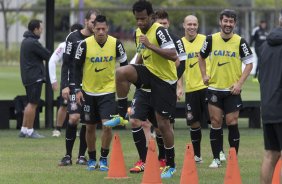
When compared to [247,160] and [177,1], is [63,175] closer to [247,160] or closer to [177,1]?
[247,160]

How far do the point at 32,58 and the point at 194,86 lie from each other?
4807mm

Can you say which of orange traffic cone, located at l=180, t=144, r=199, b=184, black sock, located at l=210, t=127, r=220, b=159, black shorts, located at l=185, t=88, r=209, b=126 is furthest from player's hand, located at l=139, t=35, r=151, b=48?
black shorts, located at l=185, t=88, r=209, b=126

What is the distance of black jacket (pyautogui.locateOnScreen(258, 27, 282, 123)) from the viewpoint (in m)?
9.29

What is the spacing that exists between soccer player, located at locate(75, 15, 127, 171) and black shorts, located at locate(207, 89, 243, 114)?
4.57 feet

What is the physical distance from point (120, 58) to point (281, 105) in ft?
11.7

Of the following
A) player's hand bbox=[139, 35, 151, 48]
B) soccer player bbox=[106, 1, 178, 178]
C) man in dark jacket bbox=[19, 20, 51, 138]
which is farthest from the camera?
man in dark jacket bbox=[19, 20, 51, 138]

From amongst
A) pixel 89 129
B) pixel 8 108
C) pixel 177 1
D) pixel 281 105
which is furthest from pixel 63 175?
pixel 177 1

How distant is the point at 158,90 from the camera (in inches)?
455

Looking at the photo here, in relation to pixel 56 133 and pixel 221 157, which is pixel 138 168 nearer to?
pixel 221 157

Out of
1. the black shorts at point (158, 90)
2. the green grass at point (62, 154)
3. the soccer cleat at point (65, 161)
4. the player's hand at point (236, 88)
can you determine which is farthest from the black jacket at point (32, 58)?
the black shorts at point (158, 90)

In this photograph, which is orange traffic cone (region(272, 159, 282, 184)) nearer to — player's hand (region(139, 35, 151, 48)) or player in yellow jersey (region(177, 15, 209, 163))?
player's hand (region(139, 35, 151, 48))

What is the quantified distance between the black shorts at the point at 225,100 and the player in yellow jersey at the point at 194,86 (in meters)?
0.78

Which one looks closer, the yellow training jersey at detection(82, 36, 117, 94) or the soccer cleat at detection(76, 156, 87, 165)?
the yellow training jersey at detection(82, 36, 117, 94)

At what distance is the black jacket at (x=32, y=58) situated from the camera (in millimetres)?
17453
